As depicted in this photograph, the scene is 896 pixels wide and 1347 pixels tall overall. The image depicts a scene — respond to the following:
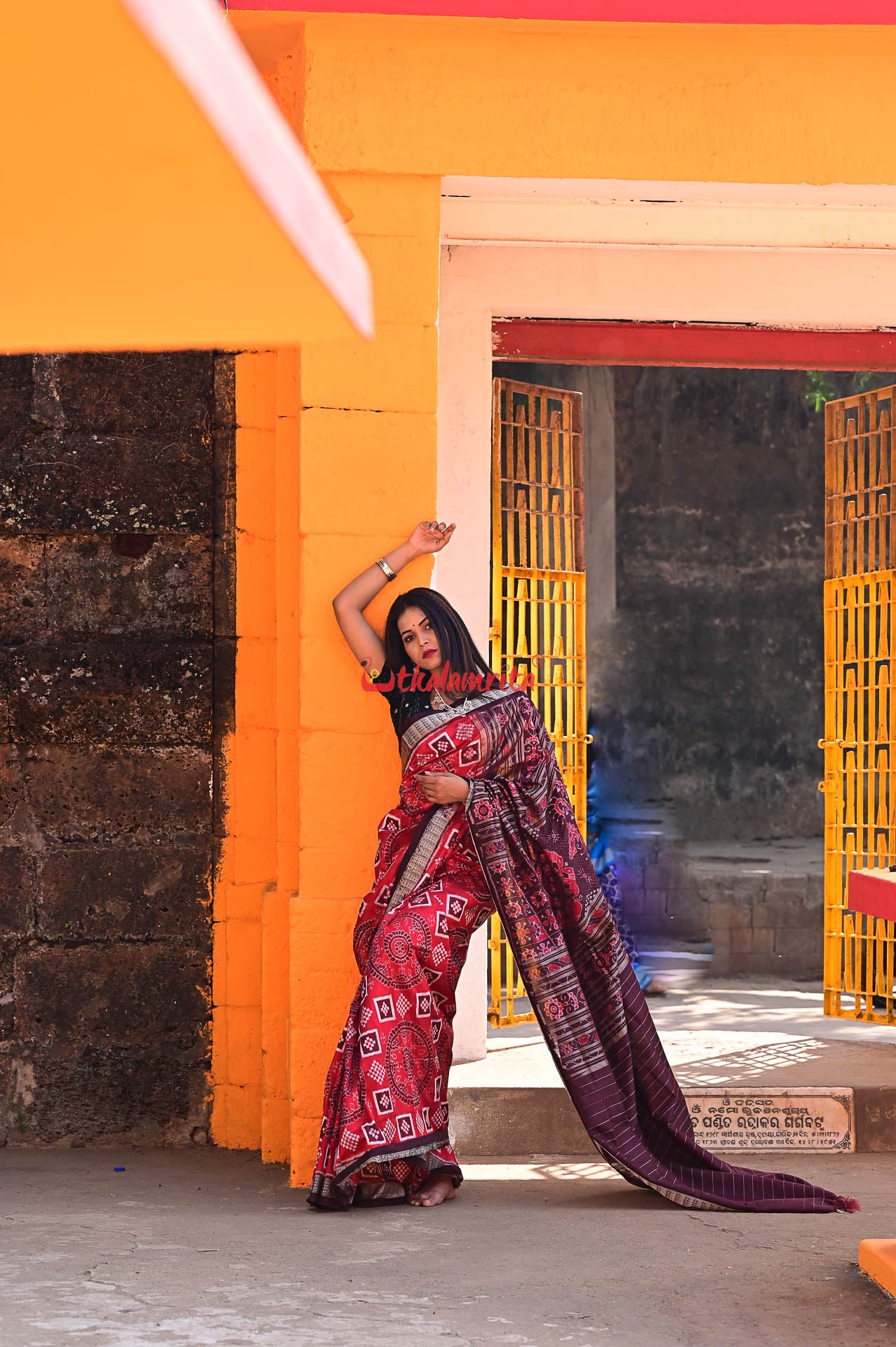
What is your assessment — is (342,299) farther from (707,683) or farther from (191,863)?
(707,683)

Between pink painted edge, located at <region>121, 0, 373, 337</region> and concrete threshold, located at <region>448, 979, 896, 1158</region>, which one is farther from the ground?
pink painted edge, located at <region>121, 0, 373, 337</region>

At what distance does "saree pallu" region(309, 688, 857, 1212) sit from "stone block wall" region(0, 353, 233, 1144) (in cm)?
90

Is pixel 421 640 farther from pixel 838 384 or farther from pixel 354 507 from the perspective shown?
pixel 838 384

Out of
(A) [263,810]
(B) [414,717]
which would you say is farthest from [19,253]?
(A) [263,810]

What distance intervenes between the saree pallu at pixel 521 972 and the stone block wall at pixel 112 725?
898mm

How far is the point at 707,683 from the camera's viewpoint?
11.6 meters

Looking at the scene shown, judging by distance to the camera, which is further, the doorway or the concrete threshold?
the doorway

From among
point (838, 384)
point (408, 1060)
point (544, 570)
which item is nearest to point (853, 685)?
point (544, 570)

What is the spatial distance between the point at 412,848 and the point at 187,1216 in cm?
110

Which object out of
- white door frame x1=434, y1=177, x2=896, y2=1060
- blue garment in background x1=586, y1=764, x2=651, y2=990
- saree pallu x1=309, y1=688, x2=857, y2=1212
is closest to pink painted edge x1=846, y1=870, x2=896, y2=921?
saree pallu x1=309, y1=688, x2=857, y2=1212

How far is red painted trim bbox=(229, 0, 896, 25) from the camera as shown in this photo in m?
4.17

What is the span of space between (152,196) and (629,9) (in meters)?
3.20

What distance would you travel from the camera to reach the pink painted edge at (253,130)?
1.12 metres

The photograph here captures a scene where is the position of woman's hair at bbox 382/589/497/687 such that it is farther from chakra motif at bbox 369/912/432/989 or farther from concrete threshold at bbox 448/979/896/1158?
concrete threshold at bbox 448/979/896/1158
